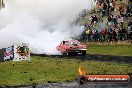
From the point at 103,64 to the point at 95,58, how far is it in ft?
13.5

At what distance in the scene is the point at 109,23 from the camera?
37.4 meters

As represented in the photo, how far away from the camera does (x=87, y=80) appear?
17.4 metres

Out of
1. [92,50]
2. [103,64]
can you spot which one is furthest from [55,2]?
[103,64]

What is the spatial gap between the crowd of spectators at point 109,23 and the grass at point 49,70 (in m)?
8.21

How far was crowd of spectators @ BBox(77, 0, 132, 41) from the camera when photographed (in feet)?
120

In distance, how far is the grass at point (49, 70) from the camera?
73.4 ft

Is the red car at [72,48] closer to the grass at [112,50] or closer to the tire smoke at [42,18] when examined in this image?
the grass at [112,50]

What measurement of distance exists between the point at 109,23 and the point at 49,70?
1337 centimetres

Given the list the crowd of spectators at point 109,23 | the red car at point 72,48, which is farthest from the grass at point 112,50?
the red car at point 72,48

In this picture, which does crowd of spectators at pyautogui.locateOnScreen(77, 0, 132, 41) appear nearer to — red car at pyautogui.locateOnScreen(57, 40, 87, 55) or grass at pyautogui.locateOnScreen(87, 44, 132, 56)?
grass at pyautogui.locateOnScreen(87, 44, 132, 56)

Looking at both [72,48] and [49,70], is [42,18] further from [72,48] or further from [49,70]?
[49,70]

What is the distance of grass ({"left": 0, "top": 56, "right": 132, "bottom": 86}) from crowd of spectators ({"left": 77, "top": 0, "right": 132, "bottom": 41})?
8.21m

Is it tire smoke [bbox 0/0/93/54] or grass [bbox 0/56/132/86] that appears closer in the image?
grass [bbox 0/56/132/86]

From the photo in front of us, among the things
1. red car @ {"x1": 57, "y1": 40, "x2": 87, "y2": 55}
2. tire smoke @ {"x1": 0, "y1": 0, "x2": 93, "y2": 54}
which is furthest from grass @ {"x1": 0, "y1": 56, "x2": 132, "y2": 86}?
tire smoke @ {"x1": 0, "y1": 0, "x2": 93, "y2": 54}
